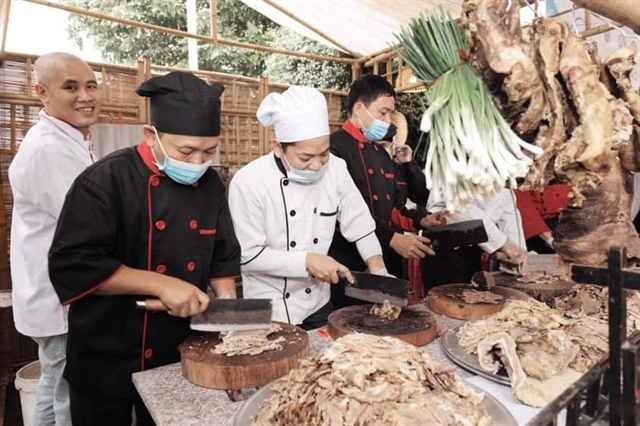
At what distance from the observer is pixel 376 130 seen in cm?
356

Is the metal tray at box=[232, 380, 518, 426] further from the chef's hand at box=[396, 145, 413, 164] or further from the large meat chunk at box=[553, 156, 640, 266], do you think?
the chef's hand at box=[396, 145, 413, 164]

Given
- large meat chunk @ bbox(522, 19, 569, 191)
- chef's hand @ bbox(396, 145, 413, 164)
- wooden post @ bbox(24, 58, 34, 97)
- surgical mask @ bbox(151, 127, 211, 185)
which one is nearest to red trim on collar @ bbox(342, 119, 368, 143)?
chef's hand @ bbox(396, 145, 413, 164)

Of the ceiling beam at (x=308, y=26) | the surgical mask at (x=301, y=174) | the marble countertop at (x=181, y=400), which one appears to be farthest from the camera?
the ceiling beam at (x=308, y=26)

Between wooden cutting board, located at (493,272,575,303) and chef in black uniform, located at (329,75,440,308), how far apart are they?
0.56 metres

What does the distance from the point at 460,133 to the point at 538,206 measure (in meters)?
4.21

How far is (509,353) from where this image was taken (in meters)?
A: 1.64

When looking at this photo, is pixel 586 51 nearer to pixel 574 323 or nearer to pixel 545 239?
pixel 574 323

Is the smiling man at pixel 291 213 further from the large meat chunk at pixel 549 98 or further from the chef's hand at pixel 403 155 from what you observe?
the chef's hand at pixel 403 155

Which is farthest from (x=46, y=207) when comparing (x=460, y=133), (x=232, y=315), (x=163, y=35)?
(x=163, y=35)

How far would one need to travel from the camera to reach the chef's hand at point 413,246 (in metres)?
3.26

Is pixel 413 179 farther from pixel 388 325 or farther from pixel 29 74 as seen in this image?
Answer: pixel 29 74

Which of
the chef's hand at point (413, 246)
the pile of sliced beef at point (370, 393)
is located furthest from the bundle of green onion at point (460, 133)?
the chef's hand at point (413, 246)

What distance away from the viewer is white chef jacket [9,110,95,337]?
267cm

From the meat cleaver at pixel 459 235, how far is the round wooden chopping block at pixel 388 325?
88cm
